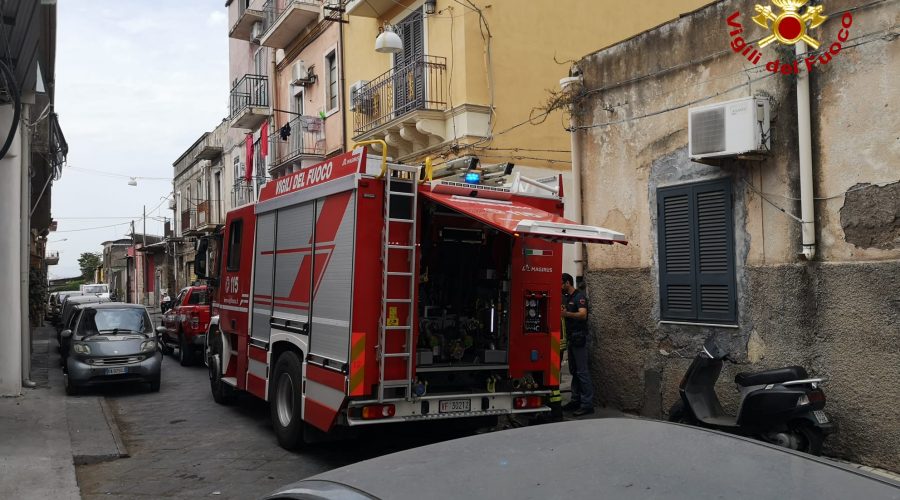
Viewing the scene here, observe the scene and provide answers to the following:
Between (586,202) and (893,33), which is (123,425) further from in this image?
(893,33)

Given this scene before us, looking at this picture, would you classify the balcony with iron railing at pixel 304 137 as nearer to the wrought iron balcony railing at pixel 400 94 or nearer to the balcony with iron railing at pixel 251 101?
the wrought iron balcony railing at pixel 400 94

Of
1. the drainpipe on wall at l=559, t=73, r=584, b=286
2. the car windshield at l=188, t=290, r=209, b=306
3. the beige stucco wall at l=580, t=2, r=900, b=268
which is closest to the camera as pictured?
the beige stucco wall at l=580, t=2, r=900, b=268

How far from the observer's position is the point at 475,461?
2.39m

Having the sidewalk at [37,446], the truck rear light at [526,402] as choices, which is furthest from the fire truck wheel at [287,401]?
the truck rear light at [526,402]

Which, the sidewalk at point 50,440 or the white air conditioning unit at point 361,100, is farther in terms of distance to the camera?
the white air conditioning unit at point 361,100

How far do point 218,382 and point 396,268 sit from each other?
5741 mm

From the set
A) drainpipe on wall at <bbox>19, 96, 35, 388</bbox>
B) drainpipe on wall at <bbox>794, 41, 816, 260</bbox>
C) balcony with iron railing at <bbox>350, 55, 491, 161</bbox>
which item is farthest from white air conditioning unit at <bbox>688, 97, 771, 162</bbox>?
drainpipe on wall at <bbox>19, 96, 35, 388</bbox>

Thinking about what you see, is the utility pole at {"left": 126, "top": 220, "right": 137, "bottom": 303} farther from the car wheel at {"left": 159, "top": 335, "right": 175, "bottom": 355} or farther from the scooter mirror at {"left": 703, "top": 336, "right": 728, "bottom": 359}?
the scooter mirror at {"left": 703, "top": 336, "right": 728, "bottom": 359}

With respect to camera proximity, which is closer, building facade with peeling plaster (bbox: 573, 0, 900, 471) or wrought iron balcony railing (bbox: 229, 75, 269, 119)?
building facade with peeling plaster (bbox: 573, 0, 900, 471)

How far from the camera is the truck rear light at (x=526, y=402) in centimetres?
776

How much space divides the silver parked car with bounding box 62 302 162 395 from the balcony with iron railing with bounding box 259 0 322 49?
394 inches

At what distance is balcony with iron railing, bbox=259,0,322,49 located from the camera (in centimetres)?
1997

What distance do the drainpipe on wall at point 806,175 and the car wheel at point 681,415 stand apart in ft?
6.34

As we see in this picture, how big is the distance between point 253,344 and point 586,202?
15.8 feet
